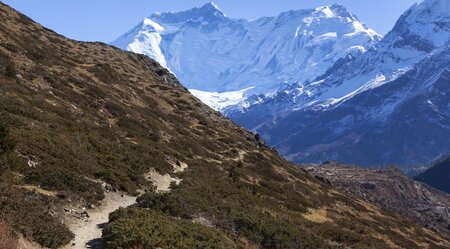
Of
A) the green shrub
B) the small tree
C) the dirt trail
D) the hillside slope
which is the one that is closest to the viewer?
the green shrub

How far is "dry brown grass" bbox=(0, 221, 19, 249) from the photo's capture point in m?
15.7

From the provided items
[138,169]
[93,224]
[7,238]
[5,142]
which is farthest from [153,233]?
[138,169]

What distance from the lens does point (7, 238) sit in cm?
1605

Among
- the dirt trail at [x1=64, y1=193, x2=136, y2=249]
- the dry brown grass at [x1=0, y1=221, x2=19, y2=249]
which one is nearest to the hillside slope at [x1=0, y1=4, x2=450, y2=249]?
the dirt trail at [x1=64, y1=193, x2=136, y2=249]

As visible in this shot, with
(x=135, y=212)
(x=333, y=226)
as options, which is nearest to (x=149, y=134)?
(x=333, y=226)

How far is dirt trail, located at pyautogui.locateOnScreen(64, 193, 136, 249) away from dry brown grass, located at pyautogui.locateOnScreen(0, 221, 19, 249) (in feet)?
9.89

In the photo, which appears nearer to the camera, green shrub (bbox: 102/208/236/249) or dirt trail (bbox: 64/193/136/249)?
green shrub (bbox: 102/208/236/249)

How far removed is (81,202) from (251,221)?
10380 mm

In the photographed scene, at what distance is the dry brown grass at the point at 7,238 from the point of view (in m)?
15.7

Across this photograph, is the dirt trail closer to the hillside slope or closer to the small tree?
the hillside slope

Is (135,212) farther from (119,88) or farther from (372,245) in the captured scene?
(119,88)

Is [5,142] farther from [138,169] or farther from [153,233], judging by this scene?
[138,169]

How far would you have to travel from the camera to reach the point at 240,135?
76.1m

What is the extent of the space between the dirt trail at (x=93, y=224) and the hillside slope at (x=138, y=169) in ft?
1.60
